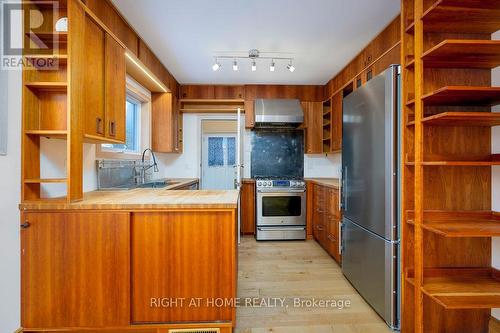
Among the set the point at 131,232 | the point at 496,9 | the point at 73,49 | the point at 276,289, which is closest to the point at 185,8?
the point at 73,49

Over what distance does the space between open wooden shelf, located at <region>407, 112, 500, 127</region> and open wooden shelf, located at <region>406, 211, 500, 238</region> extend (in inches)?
23.2

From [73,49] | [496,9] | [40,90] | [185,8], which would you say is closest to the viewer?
[496,9]

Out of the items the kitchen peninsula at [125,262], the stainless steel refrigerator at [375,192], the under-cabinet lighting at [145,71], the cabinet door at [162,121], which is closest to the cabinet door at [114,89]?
the under-cabinet lighting at [145,71]

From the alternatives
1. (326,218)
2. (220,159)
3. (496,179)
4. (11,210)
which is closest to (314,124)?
(326,218)

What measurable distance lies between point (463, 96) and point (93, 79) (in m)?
2.41

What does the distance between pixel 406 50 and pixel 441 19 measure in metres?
0.24

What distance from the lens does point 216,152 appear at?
5.49 meters

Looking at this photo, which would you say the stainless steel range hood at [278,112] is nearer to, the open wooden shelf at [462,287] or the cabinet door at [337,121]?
the cabinet door at [337,121]

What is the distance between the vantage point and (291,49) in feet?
9.55

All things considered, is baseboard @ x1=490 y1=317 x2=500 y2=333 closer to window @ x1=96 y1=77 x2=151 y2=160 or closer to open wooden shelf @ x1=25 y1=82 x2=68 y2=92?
open wooden shelf @ x1=25 y1=82 x2=68 y2=92

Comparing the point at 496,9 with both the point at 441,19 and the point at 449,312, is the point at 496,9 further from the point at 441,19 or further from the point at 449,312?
the point at 449,312

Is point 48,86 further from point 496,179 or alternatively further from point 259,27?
point 496,179

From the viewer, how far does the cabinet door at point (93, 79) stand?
5.89 feet

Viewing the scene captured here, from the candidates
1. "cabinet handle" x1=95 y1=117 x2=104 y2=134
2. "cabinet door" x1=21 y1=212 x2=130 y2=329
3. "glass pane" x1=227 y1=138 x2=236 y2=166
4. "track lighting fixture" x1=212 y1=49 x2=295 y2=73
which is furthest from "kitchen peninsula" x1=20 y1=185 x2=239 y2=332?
"glass pane" x1=227 y1=138 x2=236 y2=166
